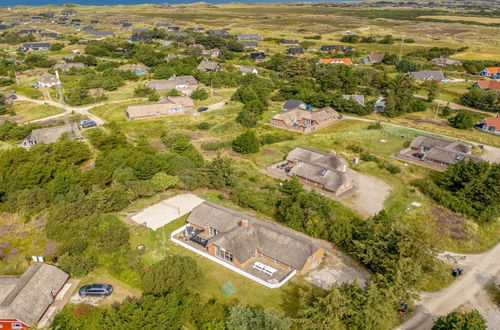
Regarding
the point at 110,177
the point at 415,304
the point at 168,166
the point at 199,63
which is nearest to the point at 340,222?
the point at 415,304

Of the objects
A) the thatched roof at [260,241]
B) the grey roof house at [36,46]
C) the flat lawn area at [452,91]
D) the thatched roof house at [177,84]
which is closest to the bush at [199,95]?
the thatched roof house at [177,84]

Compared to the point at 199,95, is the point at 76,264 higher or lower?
higher

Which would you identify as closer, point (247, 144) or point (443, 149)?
point (443, 149)

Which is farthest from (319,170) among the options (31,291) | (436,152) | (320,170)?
(31,291)

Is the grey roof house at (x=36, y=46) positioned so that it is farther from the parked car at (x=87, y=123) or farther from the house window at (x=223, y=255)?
the house window at (x=223, y=255)

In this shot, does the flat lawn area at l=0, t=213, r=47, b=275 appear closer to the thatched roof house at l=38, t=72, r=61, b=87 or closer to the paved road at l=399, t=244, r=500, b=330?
the paved road at l=399, t=244, r=500, b=330

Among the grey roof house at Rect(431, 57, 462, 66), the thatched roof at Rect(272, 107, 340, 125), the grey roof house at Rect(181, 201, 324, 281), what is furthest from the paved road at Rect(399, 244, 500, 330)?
the grey roof house at Rect(431, 57, 462, 66)

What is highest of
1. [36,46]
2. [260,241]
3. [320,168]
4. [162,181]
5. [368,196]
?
[36,46]

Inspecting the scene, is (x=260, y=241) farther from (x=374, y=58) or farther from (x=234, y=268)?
(x=374, y=58)
